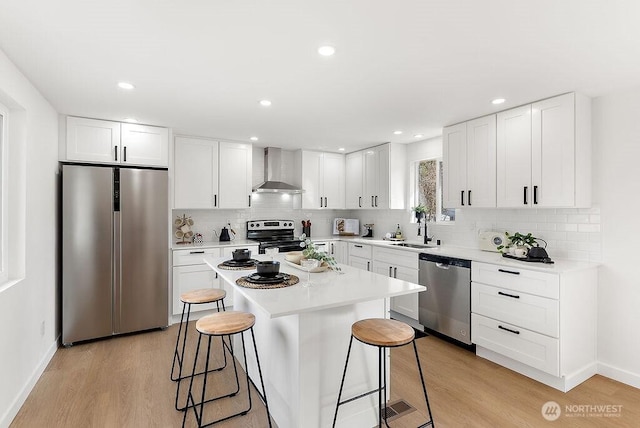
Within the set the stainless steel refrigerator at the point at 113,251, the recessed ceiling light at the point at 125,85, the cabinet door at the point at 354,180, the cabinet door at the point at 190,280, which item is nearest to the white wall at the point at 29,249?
the stainless steel refrigerator at the point at 113,251

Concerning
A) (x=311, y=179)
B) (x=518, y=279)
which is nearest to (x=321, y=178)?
(x=311, y=179)

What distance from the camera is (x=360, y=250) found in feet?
15.9

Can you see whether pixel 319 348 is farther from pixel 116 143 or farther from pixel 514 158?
pixel 116 143

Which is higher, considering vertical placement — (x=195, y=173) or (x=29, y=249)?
(x=195, y=173)

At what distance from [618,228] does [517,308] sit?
1.08 meters

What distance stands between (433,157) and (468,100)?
1.60 metres

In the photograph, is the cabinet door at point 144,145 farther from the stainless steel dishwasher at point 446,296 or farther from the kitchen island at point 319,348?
the stainless steel dishwasher at point 446,296

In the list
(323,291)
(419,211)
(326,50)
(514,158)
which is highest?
(326,50)

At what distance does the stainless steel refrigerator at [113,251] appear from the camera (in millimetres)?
3367

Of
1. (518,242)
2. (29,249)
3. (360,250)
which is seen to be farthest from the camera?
(360,250)

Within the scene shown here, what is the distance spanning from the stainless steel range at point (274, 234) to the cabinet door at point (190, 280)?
78 centimetres

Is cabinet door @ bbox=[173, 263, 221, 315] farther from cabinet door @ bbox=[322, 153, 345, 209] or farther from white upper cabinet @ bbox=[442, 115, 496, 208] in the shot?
white upper cabinet @ bbox=[442, 115, 496, 208]

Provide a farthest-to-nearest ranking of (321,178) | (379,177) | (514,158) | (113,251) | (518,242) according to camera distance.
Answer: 1. (321,178)
2. (379,177)
3. (113,251)
4. (518,242)
5. (514,158)

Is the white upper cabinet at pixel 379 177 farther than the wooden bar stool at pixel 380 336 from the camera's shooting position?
Yes
